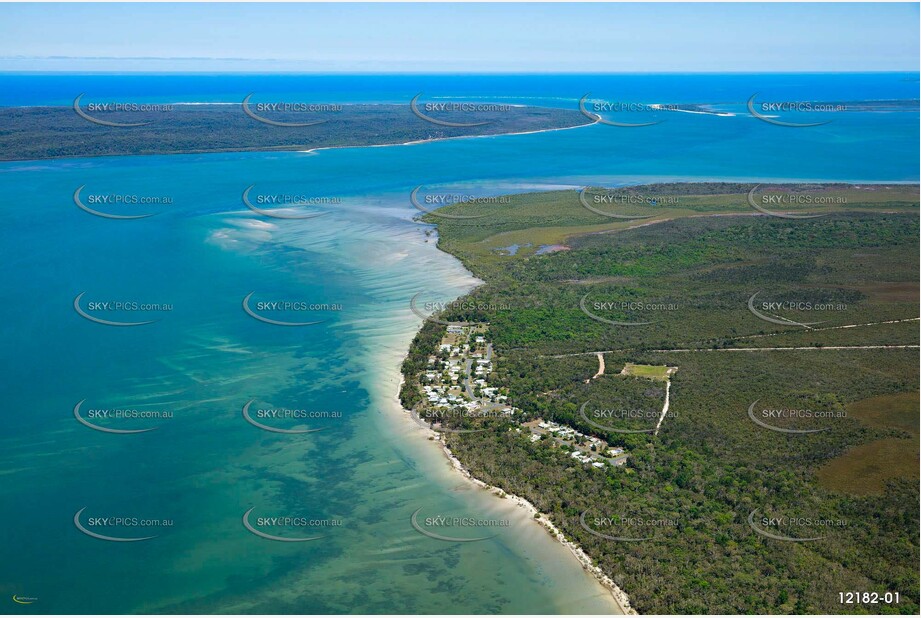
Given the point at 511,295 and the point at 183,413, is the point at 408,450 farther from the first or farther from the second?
the point at 511,295

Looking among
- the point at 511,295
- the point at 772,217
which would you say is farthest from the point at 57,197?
the point at 772,217

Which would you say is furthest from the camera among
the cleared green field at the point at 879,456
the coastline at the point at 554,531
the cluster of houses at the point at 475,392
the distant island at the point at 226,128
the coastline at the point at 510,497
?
the distant island at the point at 226,128

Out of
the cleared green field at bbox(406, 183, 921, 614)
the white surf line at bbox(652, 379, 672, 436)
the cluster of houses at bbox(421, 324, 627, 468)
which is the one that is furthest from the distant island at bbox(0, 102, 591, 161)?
the white surf line at bbox(652, 379, 672, 436)

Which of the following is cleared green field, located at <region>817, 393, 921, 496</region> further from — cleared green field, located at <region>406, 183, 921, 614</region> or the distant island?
the distant island

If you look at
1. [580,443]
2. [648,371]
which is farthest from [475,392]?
[648,371]

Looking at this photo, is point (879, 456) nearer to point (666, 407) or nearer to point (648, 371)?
point (666, 407)

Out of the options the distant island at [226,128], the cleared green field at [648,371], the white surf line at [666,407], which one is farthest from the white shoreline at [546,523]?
the distant island at [226,128]

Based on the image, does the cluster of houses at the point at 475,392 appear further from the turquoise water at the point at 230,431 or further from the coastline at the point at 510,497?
the turquoise water at the point at 230,431

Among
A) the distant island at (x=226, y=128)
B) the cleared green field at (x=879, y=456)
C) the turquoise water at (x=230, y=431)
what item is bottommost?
the turquoise water at (x=230, y=431)

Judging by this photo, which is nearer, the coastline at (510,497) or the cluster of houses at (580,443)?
the coastline at (510,497)

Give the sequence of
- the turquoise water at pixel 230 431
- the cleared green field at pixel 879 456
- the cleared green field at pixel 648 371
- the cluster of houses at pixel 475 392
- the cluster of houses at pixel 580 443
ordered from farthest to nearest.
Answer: the cleared green field at pixel 648 371 < the cluster of houses at pixel 475 392 < the cluster of houses at pixel 580 443 < the cleared green field at pixel 879 456 < the turquoise water at pixel 230 431
